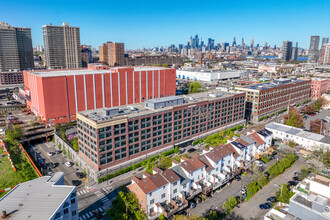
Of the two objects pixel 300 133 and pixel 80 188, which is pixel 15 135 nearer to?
pixel 80 188

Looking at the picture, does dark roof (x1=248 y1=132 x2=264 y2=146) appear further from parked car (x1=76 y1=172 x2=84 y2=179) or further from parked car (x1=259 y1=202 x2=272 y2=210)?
parked car (x1=76 y1=172 x2=84 y2=179)

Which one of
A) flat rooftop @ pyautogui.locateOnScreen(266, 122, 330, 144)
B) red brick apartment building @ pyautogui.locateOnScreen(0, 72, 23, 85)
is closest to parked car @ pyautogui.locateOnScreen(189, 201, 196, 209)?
flat rooftop @ pyautogui.locateOnScreen(266, 122, 330, 144)

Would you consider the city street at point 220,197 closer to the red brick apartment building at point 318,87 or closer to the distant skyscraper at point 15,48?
the red brick apartment building at point 318,87

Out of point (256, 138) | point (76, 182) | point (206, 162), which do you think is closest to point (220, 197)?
point (206, 162)

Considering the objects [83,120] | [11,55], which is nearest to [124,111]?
[83,120]

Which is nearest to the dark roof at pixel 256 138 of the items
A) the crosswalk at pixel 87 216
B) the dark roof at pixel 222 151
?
the dark roof at pixel 222 151
